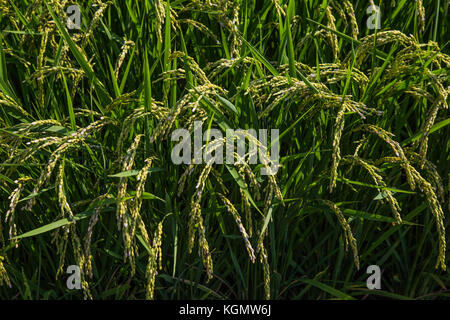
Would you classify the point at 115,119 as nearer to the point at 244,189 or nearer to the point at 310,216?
the point at 244,189

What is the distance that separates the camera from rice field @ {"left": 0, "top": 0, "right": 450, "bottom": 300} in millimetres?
1831

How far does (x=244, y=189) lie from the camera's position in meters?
1.67

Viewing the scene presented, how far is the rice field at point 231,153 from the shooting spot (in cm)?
183

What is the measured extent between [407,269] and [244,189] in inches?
34.3

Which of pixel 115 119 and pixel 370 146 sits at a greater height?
pixel 115 119

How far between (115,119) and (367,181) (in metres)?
0.92

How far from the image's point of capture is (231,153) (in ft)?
5.53

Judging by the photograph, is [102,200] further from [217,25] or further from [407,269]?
[407,269]
